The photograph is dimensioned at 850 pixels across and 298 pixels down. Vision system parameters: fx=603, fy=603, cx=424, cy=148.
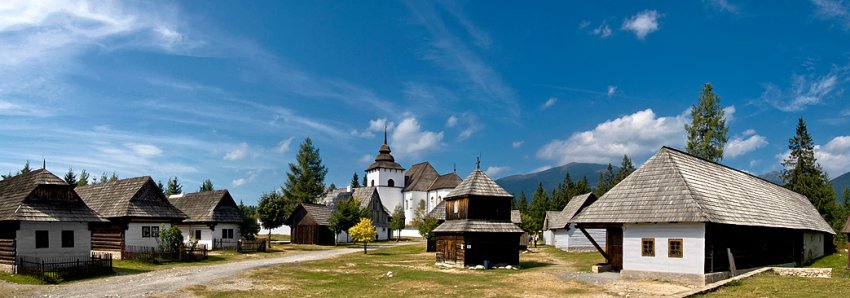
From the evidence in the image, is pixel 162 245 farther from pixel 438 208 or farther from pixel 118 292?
pixel 438 208

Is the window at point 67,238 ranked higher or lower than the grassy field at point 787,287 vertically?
higher

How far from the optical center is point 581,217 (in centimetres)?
2956

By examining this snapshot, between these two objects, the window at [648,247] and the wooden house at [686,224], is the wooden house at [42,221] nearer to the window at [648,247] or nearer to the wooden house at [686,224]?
the wooden house at [686,224]

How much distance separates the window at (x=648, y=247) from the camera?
87.5 ft

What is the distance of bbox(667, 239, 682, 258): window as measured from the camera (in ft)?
84.9

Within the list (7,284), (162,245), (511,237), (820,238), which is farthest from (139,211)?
(820,238)

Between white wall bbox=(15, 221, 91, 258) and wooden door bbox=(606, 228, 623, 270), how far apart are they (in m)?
27.0

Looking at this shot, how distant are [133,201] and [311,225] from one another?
75.3ft

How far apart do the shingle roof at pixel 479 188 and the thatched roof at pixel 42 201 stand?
2003 centimetres

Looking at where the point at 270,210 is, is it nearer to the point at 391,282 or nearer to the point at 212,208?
the point at 212,208

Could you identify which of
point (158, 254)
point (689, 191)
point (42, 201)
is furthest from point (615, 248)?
point (42, 201)

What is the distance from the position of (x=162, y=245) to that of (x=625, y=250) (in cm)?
2802

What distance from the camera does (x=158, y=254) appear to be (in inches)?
1484

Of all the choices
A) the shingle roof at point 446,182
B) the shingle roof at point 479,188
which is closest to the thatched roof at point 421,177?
the shingle roof at point 446,182
